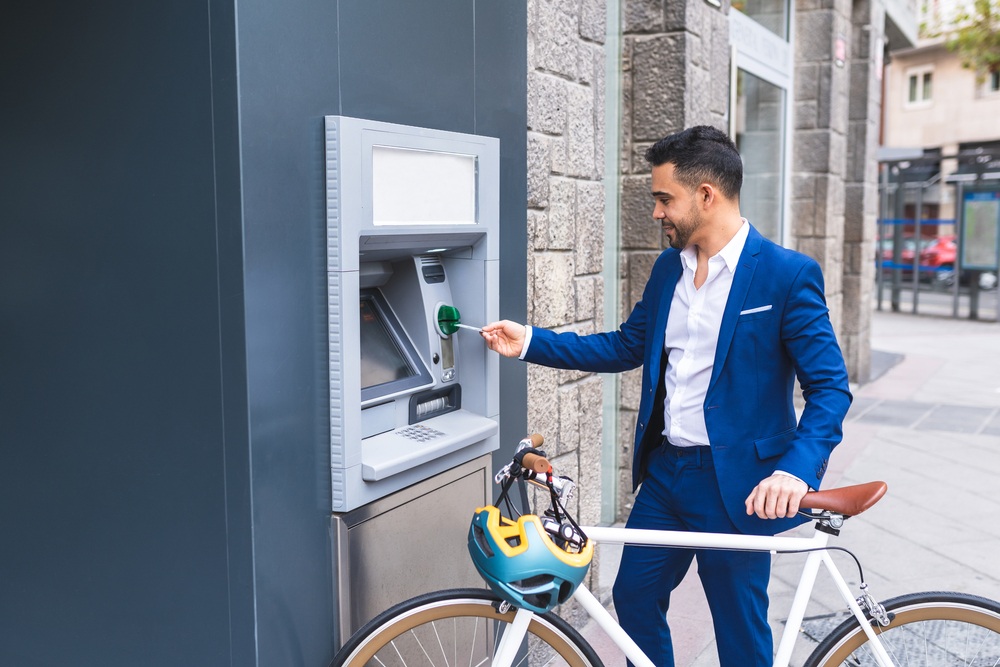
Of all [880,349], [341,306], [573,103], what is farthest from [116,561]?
[880,349]

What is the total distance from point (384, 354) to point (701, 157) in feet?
3.15

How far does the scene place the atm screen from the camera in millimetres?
2609

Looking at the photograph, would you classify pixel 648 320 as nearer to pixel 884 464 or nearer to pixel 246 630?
pixel 246 630

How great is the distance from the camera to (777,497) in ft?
7.50

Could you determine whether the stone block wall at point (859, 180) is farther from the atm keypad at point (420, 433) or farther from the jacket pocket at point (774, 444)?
the atm keypad at point (420, 433)

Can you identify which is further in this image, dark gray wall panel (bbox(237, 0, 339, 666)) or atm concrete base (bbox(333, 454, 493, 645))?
atm concrete base (bbox(333, 454, 493, 645))

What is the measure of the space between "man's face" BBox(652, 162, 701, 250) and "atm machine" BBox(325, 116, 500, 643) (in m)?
0.53

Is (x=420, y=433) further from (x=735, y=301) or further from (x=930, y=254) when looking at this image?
(x=930, y=254)

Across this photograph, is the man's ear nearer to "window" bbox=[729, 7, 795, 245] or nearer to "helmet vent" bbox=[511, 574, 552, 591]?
"helmet vent" bbox=[511, 574, 552, 591]

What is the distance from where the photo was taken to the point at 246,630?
2230 mm

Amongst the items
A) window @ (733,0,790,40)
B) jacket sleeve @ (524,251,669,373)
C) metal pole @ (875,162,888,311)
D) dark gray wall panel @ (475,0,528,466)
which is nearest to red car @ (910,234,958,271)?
metal pole @ (875,162,888,311)

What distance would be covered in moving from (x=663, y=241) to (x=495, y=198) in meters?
2.36

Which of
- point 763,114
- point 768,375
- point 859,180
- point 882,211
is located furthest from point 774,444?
point 882,211

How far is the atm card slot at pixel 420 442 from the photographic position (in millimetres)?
2467
